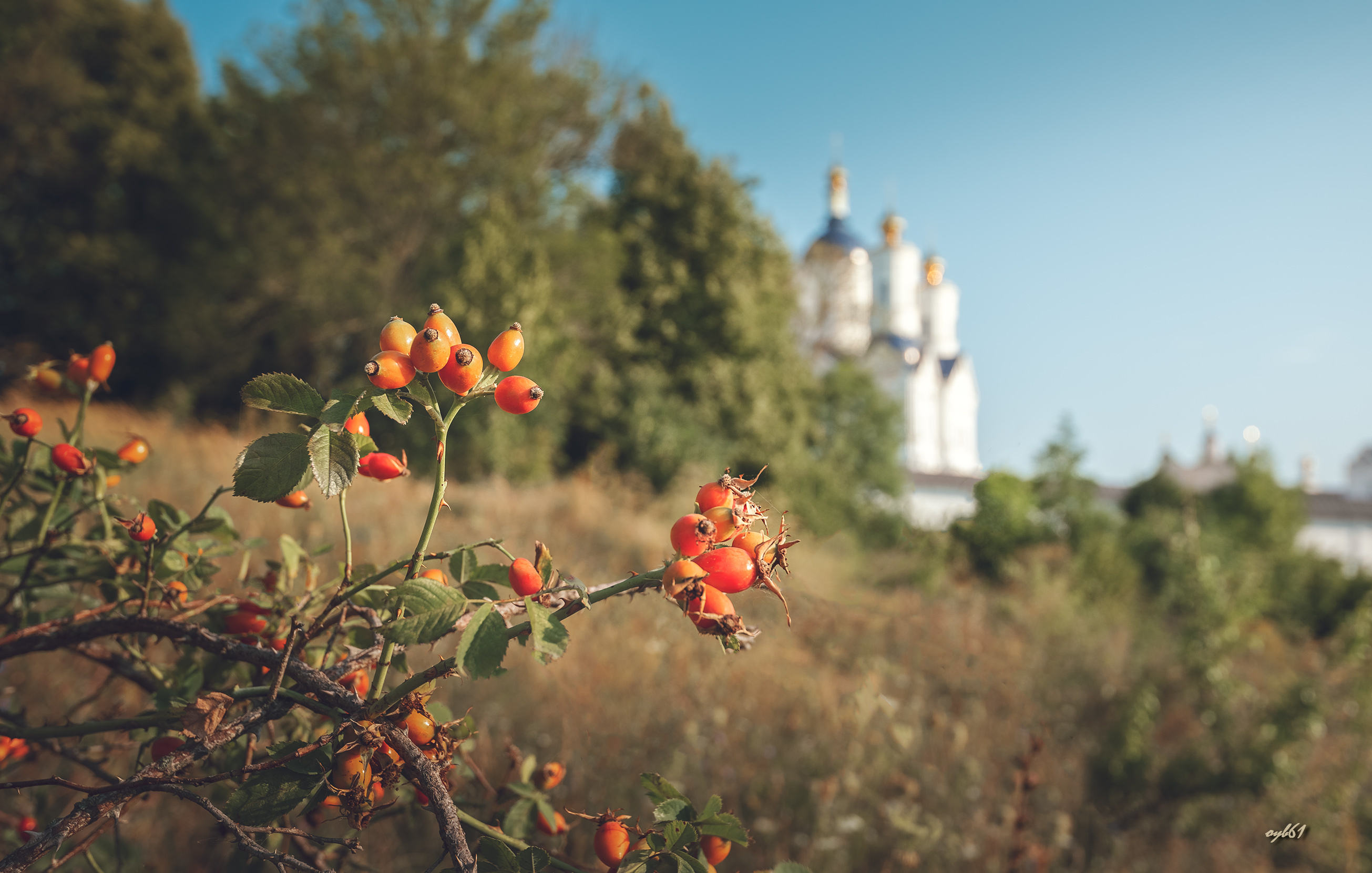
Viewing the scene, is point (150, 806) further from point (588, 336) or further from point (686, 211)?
point (686, 211)

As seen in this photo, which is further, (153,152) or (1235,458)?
(1235,458)

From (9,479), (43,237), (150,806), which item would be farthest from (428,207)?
(9,479)

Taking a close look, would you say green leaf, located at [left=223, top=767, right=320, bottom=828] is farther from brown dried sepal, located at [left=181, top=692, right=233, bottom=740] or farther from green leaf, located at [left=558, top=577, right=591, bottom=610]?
green leaf, located at [left=558, top=577, right=591, bottom=610]

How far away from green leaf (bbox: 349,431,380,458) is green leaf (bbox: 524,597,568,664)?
16cm

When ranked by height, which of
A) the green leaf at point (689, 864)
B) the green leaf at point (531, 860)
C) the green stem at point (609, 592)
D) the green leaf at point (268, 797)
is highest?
the green stem at point (609, 592)

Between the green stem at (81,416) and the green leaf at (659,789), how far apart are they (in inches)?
22.3

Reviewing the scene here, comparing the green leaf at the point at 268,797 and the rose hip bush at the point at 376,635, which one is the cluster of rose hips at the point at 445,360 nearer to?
the rose hip bush at the point at 376,635

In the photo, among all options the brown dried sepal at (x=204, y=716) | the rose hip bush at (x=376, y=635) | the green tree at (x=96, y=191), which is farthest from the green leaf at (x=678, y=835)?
the green tree at (x=96, y=191)

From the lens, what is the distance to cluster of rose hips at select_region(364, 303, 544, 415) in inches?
15.1

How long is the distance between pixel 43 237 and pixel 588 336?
7.19 metres

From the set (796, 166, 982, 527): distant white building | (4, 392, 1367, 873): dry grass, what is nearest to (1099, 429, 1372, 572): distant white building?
(796, 166, 982, 527): distant white building

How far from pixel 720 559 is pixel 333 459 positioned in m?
0.22

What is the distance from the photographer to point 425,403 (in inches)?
15.3

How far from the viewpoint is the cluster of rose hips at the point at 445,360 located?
382 millimetres
